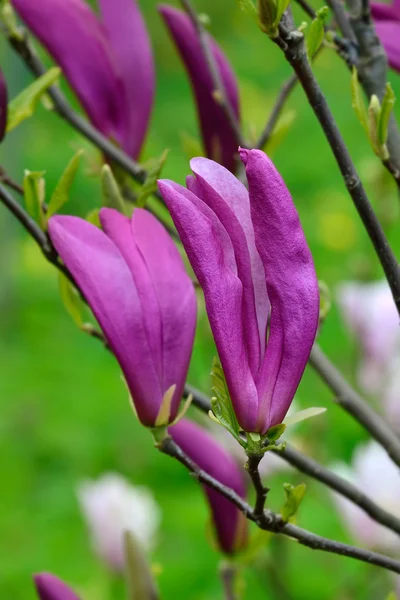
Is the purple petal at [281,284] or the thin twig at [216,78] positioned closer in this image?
the purple petal at [281,284]

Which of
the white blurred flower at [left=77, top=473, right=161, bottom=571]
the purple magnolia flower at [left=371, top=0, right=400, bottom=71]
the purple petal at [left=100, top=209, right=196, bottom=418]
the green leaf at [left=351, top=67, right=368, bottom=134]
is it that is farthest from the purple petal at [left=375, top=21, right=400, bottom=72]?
the white blurred flower at [left=77, top=473, right=161, bottom=571]

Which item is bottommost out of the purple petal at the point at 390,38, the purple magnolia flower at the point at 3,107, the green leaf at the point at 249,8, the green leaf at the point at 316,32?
the purple petal at the point at 390,38

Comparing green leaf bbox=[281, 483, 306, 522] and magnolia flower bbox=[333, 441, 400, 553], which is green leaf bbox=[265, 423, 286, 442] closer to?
green leaf bbox=[281, 483, 306, 522]

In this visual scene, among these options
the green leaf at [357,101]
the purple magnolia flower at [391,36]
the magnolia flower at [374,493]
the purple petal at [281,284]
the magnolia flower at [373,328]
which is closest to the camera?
the purple petal at [281,284]

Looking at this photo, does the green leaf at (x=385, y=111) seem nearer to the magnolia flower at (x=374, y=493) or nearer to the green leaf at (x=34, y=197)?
the green leaf at (x=34, y=197)

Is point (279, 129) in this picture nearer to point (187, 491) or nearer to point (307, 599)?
point (307, 599)

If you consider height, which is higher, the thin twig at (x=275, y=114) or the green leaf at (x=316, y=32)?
the green leaf at (x=316, y=32)

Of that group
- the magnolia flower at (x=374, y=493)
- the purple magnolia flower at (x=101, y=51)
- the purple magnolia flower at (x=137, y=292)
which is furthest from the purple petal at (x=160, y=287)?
the magnolia flower at (x=374, y=493)

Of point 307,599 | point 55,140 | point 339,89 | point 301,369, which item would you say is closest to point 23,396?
point 307,599
